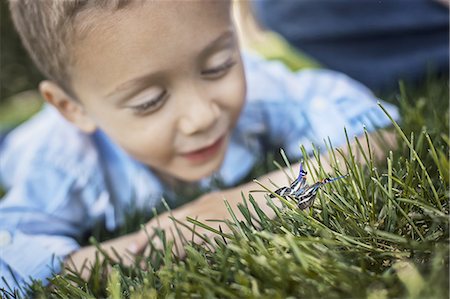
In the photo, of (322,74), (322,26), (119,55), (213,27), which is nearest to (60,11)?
(119,55)

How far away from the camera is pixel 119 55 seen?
42.6 inches

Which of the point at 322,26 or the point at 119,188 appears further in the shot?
the point at 322,26

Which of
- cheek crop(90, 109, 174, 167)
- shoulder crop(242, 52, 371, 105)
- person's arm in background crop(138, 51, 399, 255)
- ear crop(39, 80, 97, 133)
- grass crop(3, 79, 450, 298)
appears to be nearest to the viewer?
grass crop(3, 79, 450, 298)

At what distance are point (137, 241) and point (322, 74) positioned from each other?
75 centimetres

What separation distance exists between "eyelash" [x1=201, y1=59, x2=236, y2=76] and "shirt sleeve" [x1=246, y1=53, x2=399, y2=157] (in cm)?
30

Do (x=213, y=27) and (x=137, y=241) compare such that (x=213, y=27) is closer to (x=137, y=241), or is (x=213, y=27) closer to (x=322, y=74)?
(x=137, y=241)

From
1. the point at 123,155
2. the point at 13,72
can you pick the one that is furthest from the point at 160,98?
the point at 13,72

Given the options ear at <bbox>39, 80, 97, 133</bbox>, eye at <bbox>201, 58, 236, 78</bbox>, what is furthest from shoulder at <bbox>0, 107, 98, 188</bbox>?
eye at <bbox>201, 58, 236, 78</bbox>

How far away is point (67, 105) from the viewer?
131 centimetres

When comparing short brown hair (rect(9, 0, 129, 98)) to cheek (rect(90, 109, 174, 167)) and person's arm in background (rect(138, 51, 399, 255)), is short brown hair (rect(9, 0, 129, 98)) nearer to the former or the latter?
cheek (rect(90, 109, 174, 167))

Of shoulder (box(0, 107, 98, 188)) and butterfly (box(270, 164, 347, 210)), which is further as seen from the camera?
shoulder (box(0, 107, 98, 188))

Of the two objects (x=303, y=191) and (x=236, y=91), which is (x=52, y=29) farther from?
(x=303, y=191)

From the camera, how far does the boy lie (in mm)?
1081

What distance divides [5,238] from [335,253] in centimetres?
69
